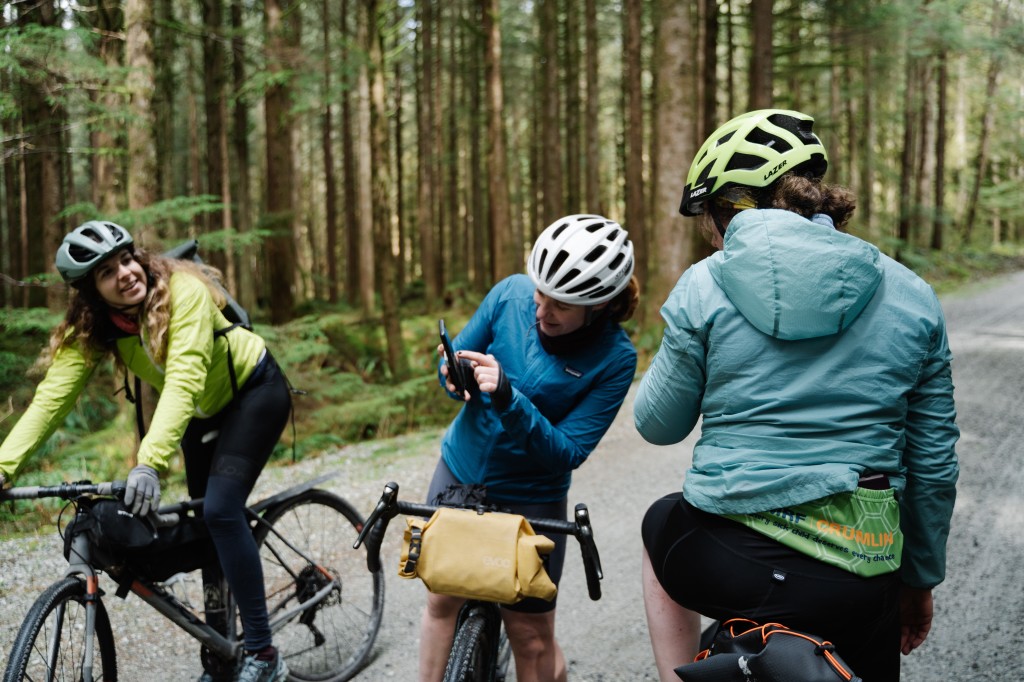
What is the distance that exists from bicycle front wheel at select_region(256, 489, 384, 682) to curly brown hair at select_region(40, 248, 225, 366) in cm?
125

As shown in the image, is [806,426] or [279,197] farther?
[279,197]

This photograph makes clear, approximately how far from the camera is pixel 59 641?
9.98 feet

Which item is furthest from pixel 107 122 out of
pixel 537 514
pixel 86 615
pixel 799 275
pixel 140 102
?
pixel 799 275

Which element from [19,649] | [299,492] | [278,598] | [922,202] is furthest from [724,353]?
[922,202]

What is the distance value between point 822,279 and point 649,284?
10.9 meters

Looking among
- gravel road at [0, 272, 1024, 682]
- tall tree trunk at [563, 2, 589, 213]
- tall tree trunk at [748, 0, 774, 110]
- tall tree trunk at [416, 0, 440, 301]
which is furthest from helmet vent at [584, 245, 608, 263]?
tall tree trunk at [416, 0, 440, 301]

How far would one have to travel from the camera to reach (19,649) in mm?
2859

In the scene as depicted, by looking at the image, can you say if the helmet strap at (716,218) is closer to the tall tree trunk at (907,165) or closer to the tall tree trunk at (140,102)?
the tall tree trunk at (140,102)

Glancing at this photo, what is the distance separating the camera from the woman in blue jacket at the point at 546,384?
2.73 metres

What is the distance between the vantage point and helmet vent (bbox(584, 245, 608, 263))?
2.73 m

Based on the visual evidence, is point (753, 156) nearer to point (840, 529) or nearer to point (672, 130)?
point (840, 529)

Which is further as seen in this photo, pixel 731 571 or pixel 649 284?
pixel 649 284

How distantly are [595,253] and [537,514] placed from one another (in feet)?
3.51

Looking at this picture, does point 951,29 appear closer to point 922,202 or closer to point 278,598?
point 922,202
